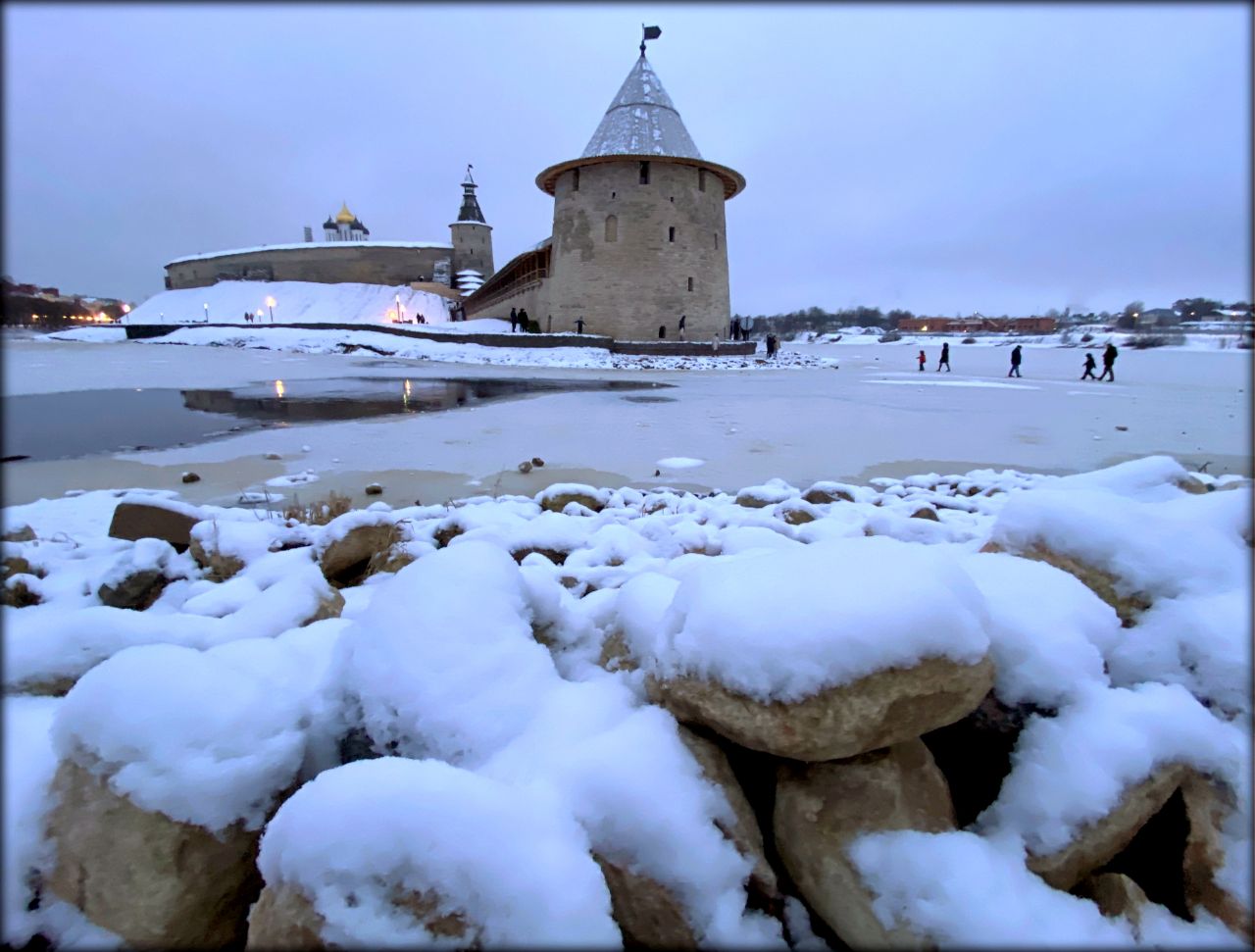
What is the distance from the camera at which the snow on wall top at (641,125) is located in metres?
29.4

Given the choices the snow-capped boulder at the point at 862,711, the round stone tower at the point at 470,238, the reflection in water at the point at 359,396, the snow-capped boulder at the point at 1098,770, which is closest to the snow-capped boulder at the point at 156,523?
the snow-capped boulder at the point at 862,711

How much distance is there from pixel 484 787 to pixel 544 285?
114ft

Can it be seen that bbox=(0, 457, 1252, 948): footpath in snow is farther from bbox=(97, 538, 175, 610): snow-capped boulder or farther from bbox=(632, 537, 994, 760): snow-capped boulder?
bbox=(97, 538, 175, 610): snow-capped boulder

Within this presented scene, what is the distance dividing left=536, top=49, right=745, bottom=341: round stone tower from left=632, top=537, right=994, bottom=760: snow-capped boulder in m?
30.2

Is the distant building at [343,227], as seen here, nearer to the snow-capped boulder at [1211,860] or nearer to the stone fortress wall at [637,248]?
the stone fortress wall at [637,248]

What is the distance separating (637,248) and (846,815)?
30.8 metres

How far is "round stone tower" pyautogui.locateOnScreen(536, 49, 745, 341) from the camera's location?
2975 cm

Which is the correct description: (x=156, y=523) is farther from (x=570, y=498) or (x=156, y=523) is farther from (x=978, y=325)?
(x=978, y=325)

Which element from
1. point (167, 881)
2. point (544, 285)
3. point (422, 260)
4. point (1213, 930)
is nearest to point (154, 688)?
point (167, 881)

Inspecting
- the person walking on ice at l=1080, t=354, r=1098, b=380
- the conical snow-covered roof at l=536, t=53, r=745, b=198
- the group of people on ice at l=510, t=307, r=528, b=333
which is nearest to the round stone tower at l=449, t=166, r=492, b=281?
the group of people on ice at l=510, t=307, r=528, b=333

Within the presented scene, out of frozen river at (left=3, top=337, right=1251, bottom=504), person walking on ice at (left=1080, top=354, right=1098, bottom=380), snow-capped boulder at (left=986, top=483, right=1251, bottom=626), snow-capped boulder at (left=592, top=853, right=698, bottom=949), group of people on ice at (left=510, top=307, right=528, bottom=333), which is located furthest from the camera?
group of people on ice at (left=510, top=307, right=528, bottom=333)

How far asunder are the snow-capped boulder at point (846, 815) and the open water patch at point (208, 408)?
8160 mm

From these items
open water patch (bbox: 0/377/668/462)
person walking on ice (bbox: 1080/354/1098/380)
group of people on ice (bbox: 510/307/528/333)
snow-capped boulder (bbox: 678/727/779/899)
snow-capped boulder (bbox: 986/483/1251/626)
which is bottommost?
snow-capped boulder (bbox: 678/727/779/899)

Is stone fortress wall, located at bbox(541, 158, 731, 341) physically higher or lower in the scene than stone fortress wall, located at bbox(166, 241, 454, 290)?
lower
